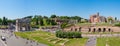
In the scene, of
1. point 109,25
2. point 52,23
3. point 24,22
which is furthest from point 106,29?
point 52,23

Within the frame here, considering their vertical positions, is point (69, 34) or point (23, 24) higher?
point (23, 24)

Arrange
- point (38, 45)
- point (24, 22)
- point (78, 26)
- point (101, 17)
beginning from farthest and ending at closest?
point (24, 22), point (101, 17), point (78, 26), point (38, 45)

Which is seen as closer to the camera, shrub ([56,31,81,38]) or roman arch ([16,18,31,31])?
shrub ([56,31,81,38])

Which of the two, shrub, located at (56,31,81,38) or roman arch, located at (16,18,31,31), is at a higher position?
roman arch, located at (16,18,31,31)

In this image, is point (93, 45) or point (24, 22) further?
point (24, 22)

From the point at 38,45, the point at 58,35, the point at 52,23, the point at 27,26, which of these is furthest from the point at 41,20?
the point at 38,45

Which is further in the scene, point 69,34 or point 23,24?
point 23,24

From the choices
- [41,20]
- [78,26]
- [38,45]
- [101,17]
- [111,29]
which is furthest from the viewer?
[41,20]

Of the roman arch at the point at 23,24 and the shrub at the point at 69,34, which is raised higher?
the roman arch at the point at 23,24

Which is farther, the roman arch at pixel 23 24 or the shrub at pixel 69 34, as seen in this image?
the roman arch at pixel 23 24

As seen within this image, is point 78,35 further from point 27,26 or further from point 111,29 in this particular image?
point 27,26
